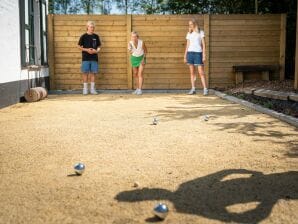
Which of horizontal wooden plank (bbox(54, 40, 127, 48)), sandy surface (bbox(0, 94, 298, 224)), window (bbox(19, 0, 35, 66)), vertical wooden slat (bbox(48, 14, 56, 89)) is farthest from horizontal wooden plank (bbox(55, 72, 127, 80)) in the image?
sandy surface (bbox(0, 94, 298, 224))

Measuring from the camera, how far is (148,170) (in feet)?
12.1

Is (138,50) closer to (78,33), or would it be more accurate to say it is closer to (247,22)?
(78,33)

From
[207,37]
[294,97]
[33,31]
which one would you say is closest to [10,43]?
[33,31]

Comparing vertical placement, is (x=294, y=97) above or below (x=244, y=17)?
below

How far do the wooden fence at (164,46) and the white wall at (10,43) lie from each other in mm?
3285

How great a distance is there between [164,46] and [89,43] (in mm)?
2430

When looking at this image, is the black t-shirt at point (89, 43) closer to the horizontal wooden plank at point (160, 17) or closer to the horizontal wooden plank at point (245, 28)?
the horizontal wooden plank at point (160, 17)

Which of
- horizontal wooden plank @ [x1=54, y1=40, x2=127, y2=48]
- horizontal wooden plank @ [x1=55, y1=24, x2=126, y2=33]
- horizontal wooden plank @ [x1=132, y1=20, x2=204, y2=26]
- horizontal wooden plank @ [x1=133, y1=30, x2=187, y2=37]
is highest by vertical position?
horizontal wooden plank @ [x1=132, y1=20, x2=204, y2=26]

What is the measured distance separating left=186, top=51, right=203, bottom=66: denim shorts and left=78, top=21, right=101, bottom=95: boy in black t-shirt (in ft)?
8.30

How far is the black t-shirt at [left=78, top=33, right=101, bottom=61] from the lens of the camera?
12367mm

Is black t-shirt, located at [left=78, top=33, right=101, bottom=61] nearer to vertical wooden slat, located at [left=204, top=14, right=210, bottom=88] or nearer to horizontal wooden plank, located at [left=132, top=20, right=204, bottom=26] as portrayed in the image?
horizontal wooden plank, located at [left=132, top=20, right=204, bottom=26]

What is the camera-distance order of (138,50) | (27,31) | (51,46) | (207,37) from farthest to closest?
(207,37) → (51,46) → (138,50) → (27,31)

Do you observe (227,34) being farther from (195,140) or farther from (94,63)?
(195,140)

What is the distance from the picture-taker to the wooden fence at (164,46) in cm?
1341
